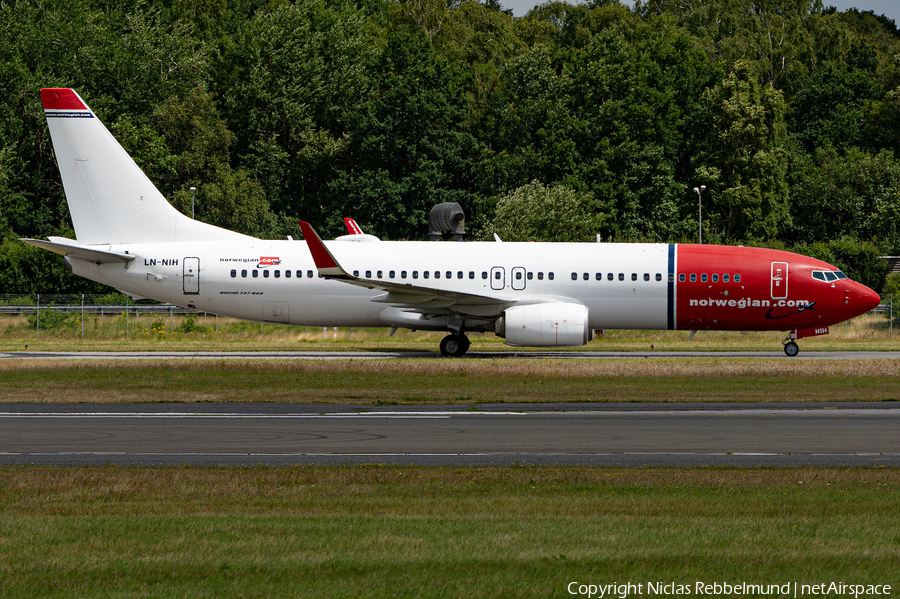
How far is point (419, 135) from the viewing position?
250 ft

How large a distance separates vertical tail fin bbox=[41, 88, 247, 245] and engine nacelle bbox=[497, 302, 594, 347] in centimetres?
1098

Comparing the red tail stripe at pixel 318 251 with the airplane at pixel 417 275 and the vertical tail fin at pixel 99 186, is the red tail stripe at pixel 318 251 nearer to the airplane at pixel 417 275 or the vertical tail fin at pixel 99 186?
the airplane at pixel 417 275

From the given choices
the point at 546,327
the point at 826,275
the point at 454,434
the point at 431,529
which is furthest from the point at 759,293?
the point at 431,529

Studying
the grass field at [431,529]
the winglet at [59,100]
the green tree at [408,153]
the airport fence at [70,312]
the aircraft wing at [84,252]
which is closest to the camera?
the grass field at [431,529]

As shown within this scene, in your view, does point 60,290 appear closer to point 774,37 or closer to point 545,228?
point 545,228

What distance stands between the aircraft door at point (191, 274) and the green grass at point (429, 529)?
20.6 m

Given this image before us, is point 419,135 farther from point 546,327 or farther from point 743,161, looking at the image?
point 546,327

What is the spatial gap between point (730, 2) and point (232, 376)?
343ft

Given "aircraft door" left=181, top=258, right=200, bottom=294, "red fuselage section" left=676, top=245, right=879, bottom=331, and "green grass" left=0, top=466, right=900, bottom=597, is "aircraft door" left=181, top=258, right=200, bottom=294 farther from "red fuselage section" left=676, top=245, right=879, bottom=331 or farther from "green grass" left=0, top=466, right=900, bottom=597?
"green grass" left=0, top=466, right=900, bottom=597

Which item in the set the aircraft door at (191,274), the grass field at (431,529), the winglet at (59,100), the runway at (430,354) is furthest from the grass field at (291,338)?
the grass field at (431,529)

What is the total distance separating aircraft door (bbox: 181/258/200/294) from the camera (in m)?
32.9

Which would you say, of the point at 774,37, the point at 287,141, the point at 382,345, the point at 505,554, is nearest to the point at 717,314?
the point at 382,345

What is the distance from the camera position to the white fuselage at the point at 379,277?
3253 centimetres

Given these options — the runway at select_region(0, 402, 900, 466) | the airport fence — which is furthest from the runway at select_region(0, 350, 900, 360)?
the runway at select_region(0, 402, 900, 466)
